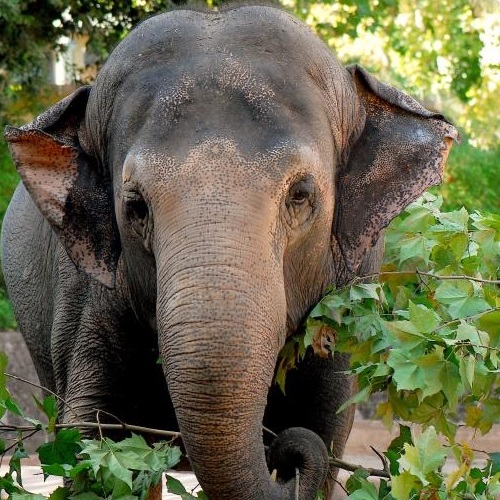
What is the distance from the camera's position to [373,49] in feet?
65.1

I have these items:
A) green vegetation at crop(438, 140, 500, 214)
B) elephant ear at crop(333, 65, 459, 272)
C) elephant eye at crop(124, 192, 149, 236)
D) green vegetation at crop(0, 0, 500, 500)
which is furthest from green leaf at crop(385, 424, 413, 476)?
green vegetation at crop(438, 140, 500, 214)

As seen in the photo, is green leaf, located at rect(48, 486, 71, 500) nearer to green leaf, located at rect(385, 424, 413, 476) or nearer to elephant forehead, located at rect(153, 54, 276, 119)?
green leaf, located at rect(385, 424, 413, 476)

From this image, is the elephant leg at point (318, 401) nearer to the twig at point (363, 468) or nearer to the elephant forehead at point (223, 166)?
the twig at point (363, 468)

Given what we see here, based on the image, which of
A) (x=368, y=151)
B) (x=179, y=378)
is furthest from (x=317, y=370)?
(x=179, y=378)

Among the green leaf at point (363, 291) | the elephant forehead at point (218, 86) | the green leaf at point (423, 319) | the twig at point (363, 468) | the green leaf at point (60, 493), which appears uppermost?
the elephant forehead at point (218, 86)

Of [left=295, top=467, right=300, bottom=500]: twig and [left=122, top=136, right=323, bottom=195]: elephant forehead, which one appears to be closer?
[left=122, top=136, right=323, bottom=195]: elephant forehead

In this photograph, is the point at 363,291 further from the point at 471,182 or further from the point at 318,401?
the point at 471,182

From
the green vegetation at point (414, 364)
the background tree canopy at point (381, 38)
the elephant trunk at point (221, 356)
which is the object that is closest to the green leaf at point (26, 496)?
the green vegetation at point (414, 364)

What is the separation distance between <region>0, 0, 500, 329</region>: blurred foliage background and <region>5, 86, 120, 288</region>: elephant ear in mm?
1438

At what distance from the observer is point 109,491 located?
14.5ft

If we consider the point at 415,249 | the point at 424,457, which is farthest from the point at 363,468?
the point at 415,249

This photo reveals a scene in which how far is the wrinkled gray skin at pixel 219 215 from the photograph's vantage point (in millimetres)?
3949

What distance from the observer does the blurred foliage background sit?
10781mm

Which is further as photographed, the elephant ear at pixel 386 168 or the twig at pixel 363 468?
the elephant ear at pixel 386 168
